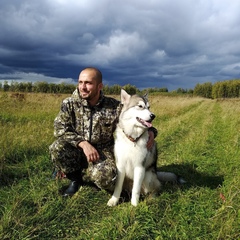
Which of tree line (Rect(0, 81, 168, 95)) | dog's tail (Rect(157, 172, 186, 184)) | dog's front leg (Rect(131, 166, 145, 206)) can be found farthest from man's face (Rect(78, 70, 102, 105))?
tree line (Rect(0, 81, 168, 95))

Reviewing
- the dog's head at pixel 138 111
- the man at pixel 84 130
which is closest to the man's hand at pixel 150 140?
the man at pixel 84 130

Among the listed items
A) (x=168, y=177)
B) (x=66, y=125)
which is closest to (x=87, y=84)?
(x=66, y=125)

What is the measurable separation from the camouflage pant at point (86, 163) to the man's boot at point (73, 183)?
89 millimetres

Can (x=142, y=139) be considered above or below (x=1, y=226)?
above

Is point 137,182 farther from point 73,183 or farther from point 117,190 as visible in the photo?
point 73,183

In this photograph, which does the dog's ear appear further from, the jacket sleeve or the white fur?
the jacket sleeve

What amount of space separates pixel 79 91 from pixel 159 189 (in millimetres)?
1889

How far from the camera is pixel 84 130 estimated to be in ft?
14.0

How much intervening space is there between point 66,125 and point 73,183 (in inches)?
34.4

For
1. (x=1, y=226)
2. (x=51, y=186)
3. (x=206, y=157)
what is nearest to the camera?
(x=1, y=226)

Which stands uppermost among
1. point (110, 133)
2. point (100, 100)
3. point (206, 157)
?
point (100, 100)

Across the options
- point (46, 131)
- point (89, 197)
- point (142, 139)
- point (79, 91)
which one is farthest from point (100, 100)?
point (46, 131)

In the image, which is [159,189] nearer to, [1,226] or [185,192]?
[185,192]

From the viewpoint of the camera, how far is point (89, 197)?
404 centimetres
